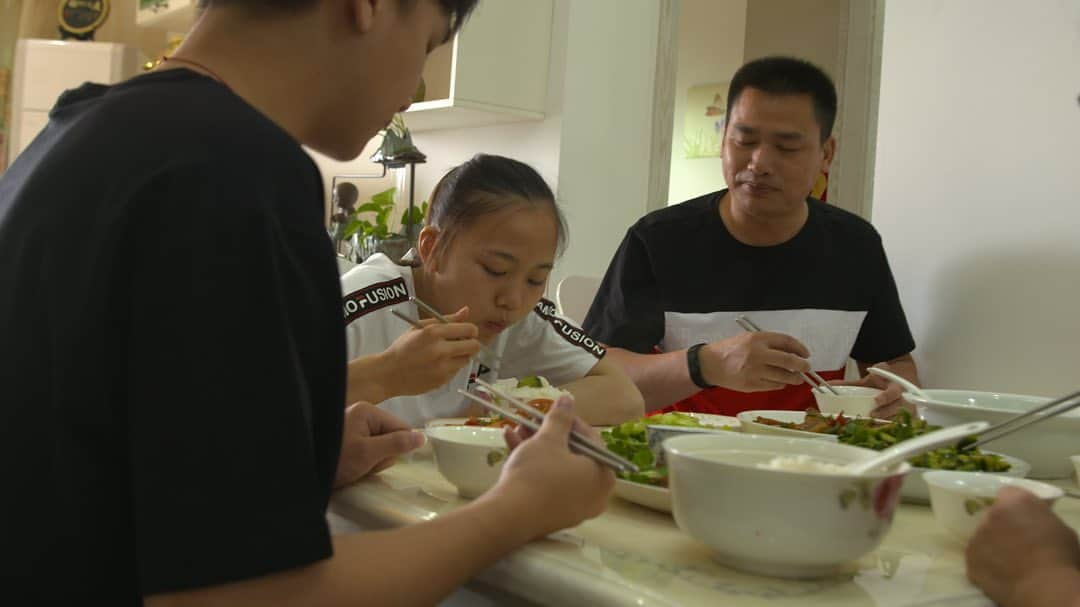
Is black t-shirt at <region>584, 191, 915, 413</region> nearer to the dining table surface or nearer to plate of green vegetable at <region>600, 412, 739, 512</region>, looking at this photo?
plate of green vegetable at <region>600, 412, 739, 512</region>

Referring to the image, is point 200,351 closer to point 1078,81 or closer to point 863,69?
point 1078,81

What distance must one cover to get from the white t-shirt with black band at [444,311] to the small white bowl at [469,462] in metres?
0.58

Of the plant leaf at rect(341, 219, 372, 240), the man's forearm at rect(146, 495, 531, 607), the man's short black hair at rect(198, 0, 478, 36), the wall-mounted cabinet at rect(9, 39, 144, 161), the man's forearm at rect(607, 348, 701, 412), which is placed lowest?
the man's forearm at rect(607, 348, 701, 412)

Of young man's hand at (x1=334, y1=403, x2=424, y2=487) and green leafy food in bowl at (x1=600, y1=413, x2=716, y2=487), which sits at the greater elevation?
green leafy food in bowl at (x1=600, y1=413, x2=716, y2=487)

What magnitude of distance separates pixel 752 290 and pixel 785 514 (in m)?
1.65

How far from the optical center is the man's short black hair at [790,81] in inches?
86.0

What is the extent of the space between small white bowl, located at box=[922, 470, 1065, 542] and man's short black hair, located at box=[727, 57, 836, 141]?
1518mm

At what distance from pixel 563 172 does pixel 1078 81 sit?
161 cm

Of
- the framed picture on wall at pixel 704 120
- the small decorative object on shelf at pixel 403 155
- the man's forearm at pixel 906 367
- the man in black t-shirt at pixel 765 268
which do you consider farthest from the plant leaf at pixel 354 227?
the framed picture on wall at pixel 704 120

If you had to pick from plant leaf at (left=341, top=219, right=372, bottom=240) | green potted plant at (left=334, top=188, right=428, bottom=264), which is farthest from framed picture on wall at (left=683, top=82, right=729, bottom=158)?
plant leaf at (left=341, top=219, right=372, bottom=240)

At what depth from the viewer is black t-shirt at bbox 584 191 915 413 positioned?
2.21 meters

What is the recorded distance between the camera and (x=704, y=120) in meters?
5.30

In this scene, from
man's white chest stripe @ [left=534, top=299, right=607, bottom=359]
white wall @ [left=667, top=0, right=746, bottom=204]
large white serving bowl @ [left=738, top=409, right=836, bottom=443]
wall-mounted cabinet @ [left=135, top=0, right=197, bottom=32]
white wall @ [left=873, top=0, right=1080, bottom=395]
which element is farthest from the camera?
white wall @ [left=667, top=0, right=746, bottom=204]

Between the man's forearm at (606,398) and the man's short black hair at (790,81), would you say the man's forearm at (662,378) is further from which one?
the man's short black hair at (790,81)
